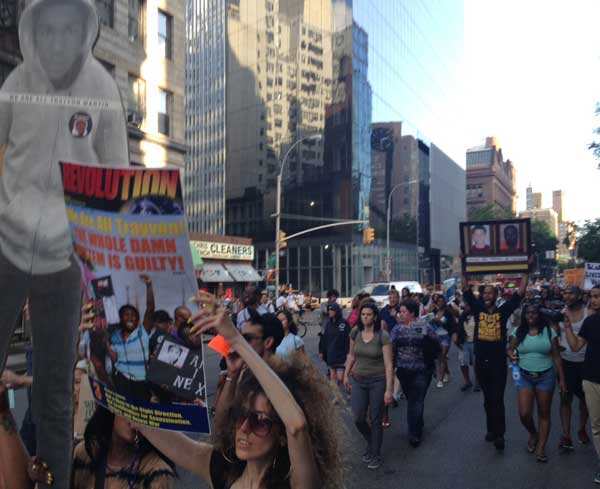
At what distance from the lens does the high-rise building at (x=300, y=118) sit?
176ft

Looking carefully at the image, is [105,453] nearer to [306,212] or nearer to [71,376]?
[71,376]

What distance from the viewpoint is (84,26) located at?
3158 millimetres

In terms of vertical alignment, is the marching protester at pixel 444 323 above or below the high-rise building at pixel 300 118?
below

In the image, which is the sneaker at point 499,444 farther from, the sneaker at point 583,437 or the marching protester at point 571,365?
the sneaker at point 583,437

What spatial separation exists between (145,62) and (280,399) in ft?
9.15

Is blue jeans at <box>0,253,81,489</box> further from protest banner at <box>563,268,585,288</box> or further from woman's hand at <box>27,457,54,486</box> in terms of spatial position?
protest banner at <box>563,268,585,288</box>

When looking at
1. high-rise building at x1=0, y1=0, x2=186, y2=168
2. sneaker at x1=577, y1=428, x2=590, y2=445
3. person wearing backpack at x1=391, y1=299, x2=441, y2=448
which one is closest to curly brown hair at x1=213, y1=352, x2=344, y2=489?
high-rise building at x1=0, y1=0, x2=186, y2=168

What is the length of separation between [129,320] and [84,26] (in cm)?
180

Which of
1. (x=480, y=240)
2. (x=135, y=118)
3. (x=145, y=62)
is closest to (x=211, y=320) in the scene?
(x=135, y=118)

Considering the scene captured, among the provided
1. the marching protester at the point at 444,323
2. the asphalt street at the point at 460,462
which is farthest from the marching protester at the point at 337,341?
the marching protester at the point at 444,323

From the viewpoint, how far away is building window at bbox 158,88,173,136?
4.31 meters

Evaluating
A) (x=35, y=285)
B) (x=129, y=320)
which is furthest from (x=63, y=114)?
(x=129, y=320)

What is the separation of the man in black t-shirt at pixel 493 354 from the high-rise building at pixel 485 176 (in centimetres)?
13939

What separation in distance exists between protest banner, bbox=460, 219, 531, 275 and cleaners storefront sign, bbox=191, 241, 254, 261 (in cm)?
2234
